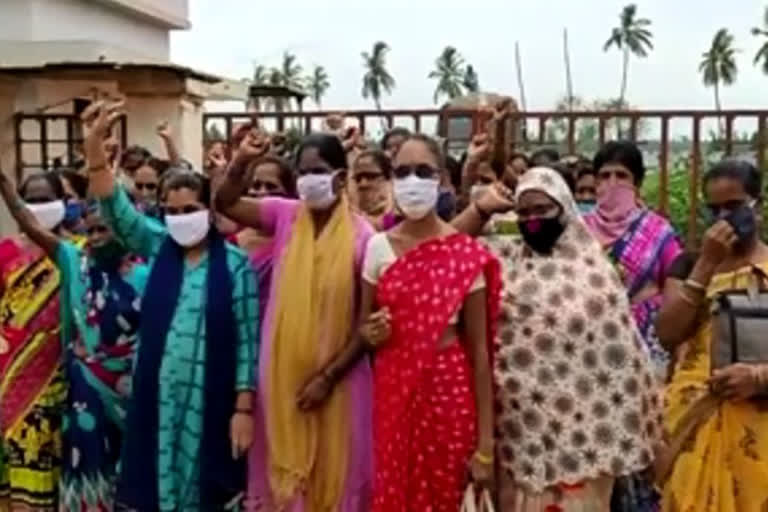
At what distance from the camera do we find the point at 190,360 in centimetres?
509

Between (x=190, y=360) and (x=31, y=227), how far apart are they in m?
0.92


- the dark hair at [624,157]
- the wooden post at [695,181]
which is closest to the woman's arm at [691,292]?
the dark hair at [624,157]

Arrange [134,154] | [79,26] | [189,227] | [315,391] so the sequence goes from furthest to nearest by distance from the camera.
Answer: [79,26], [134,154], [189,227], [315,391]

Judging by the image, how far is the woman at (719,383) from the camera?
15.5ft

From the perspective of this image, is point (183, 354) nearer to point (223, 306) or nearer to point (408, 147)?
point (223, 306)

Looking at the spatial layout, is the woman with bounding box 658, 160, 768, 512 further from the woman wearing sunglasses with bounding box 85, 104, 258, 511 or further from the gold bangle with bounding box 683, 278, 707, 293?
the woman wearing sunglasses with bounding box 85, 104, 258, 511

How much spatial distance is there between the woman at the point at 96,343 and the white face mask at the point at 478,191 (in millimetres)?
1252

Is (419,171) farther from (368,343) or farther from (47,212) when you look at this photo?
(47,212)

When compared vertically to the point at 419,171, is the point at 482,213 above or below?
below

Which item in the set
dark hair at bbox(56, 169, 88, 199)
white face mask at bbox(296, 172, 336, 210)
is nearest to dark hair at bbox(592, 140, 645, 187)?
white face mask at bbox(296, 172, 336, 210)

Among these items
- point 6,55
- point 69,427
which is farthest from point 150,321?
point 6,55

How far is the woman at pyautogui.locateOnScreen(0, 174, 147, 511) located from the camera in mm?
5469

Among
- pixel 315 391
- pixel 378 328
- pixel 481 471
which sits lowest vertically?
pixel 481 471

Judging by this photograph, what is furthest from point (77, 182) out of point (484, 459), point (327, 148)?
point (484, 459)
